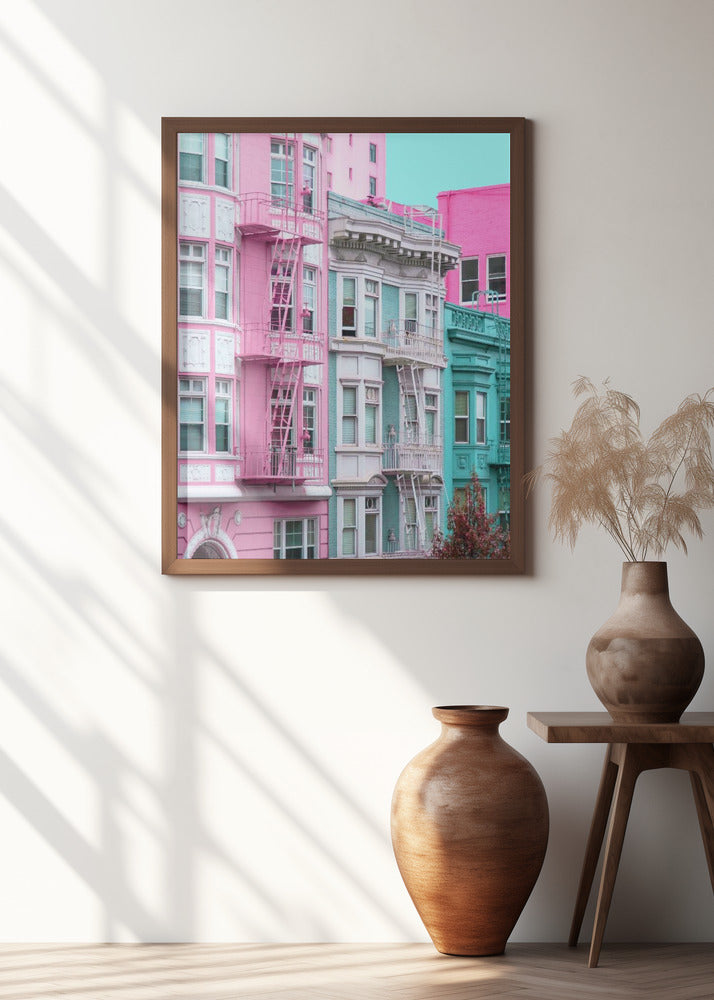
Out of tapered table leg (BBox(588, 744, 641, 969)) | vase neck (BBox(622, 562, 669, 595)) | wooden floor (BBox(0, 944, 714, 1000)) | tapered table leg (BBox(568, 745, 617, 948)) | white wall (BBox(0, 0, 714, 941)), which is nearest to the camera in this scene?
wooden floor (BBox(0, 944, 714, 1000))

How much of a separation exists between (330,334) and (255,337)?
21 cm

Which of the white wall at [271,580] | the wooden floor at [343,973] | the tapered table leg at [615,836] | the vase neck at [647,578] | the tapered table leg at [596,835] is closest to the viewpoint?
the wooden floor at [343,973]

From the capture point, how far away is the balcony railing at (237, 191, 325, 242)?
325 centimetres

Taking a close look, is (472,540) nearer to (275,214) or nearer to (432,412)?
(432,412)

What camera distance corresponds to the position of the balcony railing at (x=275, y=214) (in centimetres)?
325

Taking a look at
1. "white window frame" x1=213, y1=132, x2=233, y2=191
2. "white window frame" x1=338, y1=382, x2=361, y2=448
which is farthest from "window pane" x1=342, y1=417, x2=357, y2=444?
"white window frame" x1=213, y1=132, x2=233, y2=191

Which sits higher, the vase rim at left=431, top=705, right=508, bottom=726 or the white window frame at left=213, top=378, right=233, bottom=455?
the white window frame at left=213, top=378, right=233, bottom=455

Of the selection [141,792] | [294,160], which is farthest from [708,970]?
[294,160]

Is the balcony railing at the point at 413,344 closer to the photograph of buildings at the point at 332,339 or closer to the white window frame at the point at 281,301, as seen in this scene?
A: the photograph of buildings at the point at 332,339

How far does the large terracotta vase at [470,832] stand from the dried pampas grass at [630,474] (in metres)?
0.59

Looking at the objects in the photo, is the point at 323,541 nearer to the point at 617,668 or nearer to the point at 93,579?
the point at 93,579

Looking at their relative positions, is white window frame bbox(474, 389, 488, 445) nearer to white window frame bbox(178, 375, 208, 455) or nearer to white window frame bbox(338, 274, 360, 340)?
white window frame bbox(338, 274, 360, 340)

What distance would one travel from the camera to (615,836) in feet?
9.30

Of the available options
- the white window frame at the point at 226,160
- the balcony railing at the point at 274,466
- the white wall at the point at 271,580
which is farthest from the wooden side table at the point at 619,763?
the white window frame at the point at 226,160
